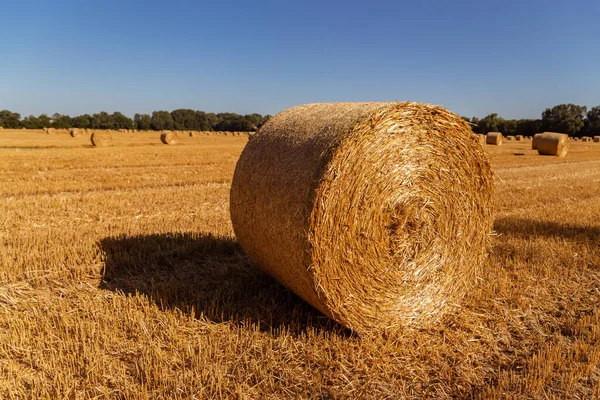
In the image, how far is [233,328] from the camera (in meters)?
3.72

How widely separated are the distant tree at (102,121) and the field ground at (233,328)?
73.1 metres

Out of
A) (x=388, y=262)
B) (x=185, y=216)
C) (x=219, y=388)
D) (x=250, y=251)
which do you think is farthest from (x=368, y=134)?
(x=185, y=216)

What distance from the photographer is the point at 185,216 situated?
774 centimetres

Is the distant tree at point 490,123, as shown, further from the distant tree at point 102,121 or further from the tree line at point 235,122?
the distant tree at point 102,121

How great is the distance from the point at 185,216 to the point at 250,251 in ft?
11.5

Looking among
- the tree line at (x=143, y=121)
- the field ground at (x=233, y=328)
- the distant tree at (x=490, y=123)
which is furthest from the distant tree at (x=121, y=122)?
the field ground at (x=233, y=328)

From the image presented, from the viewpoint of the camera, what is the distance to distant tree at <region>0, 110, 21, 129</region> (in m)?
63.0

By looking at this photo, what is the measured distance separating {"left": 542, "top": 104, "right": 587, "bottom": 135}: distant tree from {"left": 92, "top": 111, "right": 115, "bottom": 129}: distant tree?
65647mm

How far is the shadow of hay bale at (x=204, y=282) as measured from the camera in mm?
3957

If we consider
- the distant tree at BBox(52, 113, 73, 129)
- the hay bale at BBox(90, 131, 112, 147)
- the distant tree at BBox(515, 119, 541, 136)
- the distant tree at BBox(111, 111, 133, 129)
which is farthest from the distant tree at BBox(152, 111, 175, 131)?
the distant tree at BBox(515, 119, 541, 136)

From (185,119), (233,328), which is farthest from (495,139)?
(185,119)

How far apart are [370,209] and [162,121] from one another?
8101cm

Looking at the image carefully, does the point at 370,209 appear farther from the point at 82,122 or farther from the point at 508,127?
the point at 82,122

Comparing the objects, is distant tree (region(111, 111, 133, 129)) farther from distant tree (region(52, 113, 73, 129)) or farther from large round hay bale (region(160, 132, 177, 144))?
large round hay bale (region(160, 132, 177, 144))
